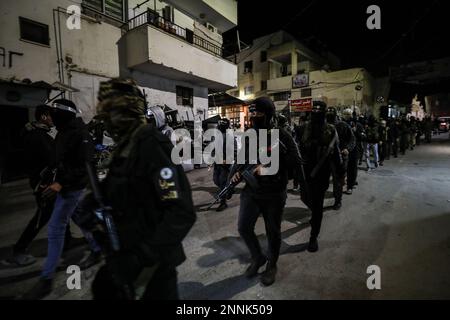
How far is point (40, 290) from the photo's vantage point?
259 centimetres

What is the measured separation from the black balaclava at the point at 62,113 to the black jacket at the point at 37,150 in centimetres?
78

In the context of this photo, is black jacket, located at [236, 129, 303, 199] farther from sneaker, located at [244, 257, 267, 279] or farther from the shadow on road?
the shadow on road

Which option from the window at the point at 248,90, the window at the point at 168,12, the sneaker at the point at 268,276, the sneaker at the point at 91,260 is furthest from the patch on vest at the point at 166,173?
the window at the point at 248,90

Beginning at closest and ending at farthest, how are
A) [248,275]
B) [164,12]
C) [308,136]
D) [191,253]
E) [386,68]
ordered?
[248,275] < [191,253] < [308,136] < [164,12] < [386,68]

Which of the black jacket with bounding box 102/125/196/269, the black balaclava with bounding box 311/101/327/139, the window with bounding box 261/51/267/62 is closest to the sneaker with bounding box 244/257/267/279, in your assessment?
the black jacket with bounding box 102/125/196/269

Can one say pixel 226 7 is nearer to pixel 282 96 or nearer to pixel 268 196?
pixel 282 96

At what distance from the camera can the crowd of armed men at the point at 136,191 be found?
1.34m

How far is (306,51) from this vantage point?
27.0 meters

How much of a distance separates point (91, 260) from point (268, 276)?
2.40 meters

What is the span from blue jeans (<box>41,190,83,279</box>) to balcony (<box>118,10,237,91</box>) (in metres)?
8.79

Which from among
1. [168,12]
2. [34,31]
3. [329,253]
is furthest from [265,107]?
[168,12]

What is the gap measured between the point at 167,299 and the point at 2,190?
9014mm
